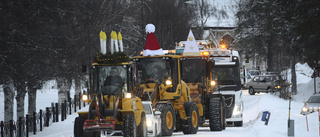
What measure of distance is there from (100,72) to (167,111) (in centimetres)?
293

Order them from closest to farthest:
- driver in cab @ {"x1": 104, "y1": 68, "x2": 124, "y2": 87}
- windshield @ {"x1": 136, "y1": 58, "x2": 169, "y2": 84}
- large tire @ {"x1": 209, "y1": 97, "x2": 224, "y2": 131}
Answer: driver in cab @ {"x1": 104, "y1": 68, "x2": 124, "y2": 87}, windshield @ {"x1": 136, "y1": 58, "x2": 169, "y2": 84}, large tire @ {"x1": 209, "y1": 97, "x2": 224, "y2": 131}

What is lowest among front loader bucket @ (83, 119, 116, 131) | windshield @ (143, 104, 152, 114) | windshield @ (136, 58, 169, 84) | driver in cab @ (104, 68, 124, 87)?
front loader bucket @ (83, 119, 116, 131)

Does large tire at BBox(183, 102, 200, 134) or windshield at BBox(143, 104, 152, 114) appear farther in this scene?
large tire at BBox(183, 102, 200, 134)

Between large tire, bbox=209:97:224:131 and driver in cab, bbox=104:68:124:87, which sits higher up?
driver in cab, bbox=104:68:124:87

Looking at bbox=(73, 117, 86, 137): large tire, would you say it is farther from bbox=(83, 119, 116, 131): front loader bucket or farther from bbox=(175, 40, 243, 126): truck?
bbox=(175, 40, 243, 126): truck

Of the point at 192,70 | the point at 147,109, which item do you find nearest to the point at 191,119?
the point at 147,109

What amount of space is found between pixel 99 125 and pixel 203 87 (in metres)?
6.84

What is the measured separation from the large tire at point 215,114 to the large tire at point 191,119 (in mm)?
1323

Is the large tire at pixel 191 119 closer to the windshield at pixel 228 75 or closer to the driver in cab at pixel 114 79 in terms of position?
the driver in cab at pixel 114 79

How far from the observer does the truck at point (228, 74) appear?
23.2 metres

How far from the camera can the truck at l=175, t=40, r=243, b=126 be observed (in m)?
23.2

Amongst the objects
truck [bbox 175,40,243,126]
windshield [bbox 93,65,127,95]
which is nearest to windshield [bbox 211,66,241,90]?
truck [bbox 175,40,243,126]

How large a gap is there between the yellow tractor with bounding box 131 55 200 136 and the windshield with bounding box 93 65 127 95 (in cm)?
198

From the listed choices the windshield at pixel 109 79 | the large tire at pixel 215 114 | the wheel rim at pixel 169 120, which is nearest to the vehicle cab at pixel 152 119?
the wheel rim at pixel 169 120
